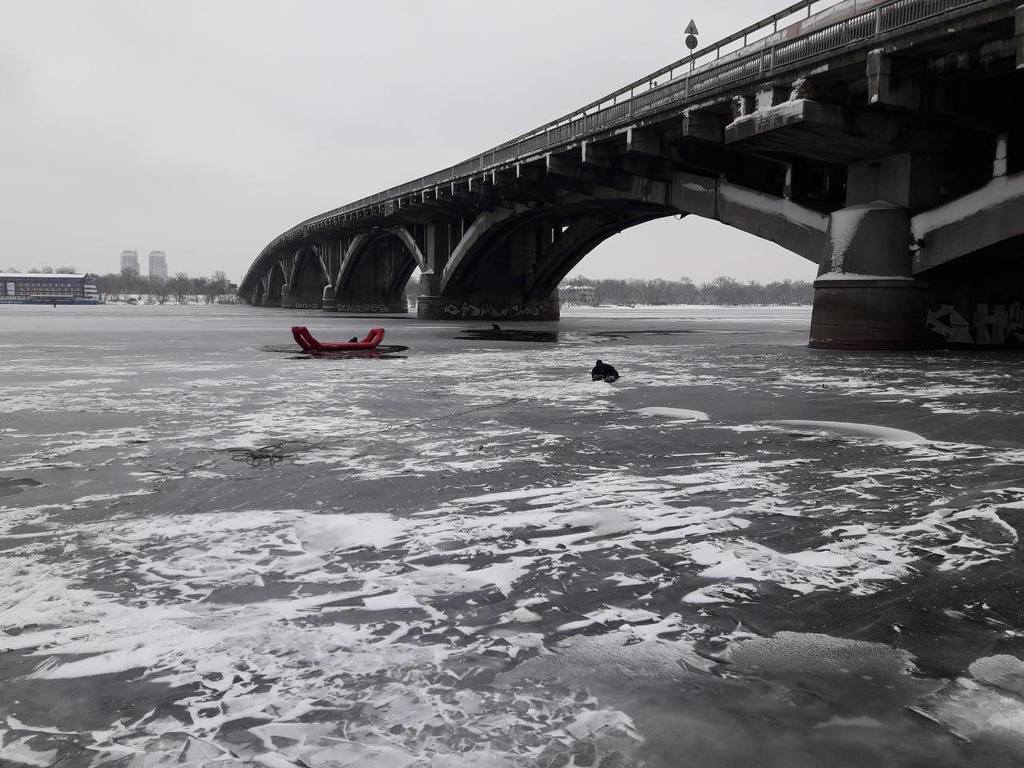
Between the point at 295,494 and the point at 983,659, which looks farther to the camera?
the point at 295,494

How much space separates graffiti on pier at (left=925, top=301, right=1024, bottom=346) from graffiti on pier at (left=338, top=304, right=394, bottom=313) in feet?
227

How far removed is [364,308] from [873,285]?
7064cm

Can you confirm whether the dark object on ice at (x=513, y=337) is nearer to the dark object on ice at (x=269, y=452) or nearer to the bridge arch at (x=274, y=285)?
the dark object on ice at (x=269, y=452)

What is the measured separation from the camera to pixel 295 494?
18.0 ft

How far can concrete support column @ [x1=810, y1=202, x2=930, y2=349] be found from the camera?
71.9 ft

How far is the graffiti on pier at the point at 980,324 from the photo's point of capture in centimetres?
2314

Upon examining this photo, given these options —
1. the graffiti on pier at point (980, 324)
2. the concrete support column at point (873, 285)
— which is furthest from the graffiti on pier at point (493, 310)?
the graffiti on pier at point (980, 324)

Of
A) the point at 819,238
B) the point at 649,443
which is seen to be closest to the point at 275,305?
the point at 819,238

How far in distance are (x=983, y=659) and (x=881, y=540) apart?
4.89ft

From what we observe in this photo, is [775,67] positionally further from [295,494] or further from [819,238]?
[295,494]

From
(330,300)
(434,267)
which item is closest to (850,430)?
(434,267)

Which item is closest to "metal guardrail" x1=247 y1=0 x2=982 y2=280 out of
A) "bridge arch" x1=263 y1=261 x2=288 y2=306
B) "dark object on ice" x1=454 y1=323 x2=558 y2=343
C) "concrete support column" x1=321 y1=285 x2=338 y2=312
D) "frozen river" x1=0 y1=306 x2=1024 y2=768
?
"dark object on ice" x1=454 y1=323 x2=558 y2=343

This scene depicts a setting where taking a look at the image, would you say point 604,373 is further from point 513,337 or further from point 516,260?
point 516,260

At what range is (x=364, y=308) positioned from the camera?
87250 mm
